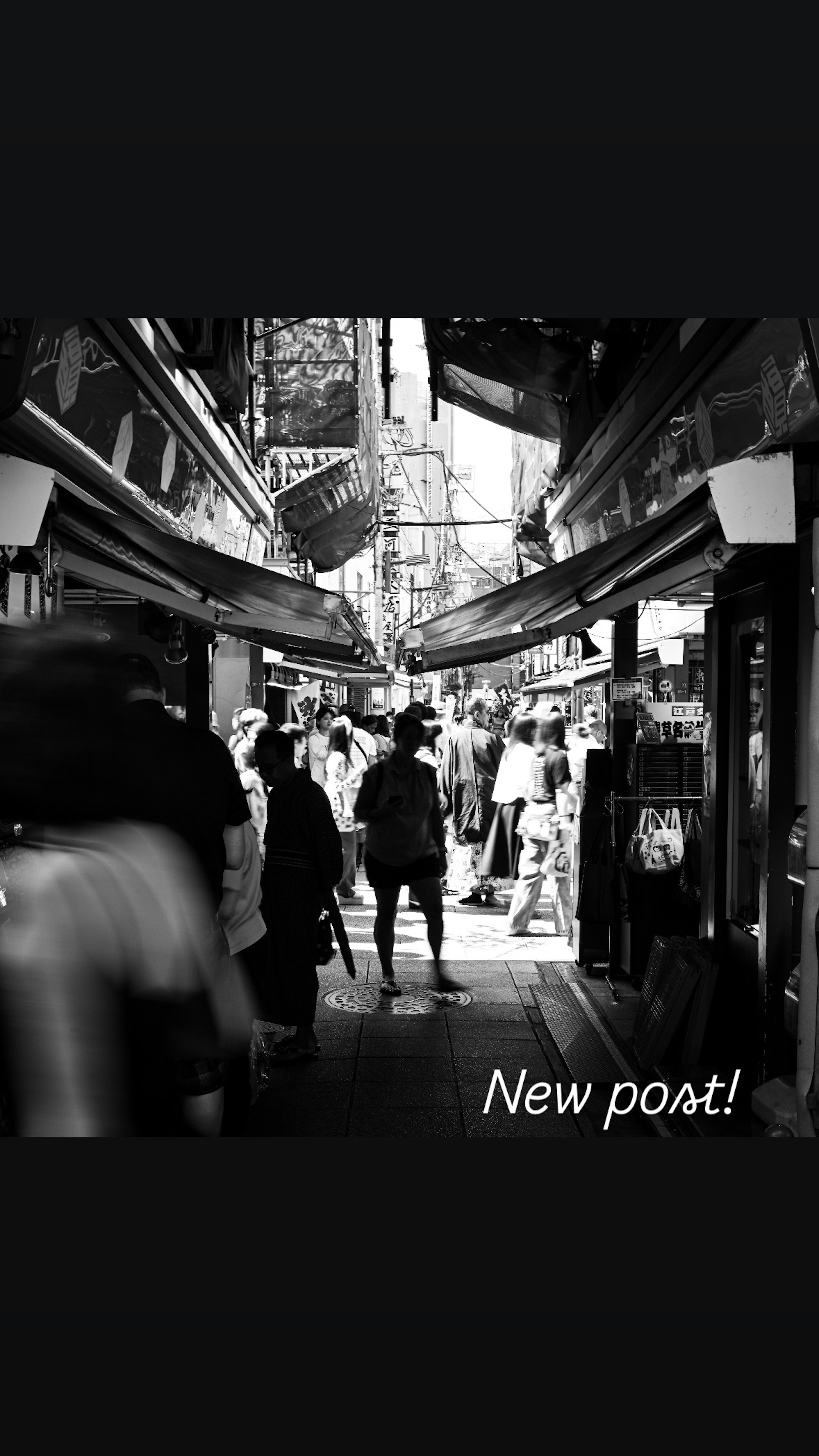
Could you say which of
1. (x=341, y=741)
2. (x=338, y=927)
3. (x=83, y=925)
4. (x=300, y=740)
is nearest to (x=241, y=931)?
(x=338, y=927)

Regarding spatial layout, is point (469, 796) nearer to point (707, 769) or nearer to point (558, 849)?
point (558, 849)

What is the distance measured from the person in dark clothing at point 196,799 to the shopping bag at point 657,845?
3.49 meters

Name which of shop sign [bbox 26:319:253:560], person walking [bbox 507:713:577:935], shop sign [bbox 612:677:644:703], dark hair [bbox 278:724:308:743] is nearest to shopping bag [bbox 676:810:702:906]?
shop sign [bbox 612:677:644:703]

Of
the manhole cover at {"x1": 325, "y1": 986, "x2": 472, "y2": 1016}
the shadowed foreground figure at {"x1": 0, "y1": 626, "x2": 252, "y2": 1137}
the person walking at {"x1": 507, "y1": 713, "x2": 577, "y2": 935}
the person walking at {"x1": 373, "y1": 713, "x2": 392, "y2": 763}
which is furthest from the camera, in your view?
the person walking at {"x1": 373, "y1": 713, "x2": 392, "y2": 763}

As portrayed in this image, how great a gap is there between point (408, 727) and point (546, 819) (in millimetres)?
2435

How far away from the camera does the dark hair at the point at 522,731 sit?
10.2 meters

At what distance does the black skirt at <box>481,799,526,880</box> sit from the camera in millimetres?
10797

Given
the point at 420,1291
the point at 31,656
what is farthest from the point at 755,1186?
the point at 31,656

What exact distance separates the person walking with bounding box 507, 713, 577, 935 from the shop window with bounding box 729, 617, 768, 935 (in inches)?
131

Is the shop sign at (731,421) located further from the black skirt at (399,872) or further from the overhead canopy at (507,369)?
the black skirt at (399,872)

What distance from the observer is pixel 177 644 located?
26.5 ft

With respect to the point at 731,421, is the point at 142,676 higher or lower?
lower

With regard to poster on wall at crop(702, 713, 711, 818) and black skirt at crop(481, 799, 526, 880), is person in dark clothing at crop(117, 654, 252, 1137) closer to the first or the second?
poster on wall at crop(702, 713, 711, 818)

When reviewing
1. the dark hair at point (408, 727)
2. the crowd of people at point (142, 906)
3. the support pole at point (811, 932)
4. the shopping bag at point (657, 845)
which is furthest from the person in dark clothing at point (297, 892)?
the support pole at point (811, 932)
